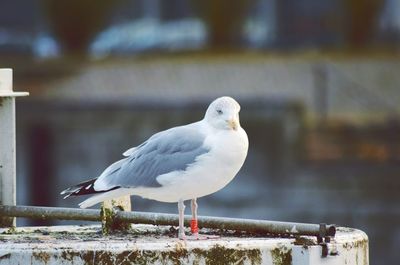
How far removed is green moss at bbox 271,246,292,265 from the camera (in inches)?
211

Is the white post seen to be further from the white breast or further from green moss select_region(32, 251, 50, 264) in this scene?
green moss select_region(32, 251, 50, 264)

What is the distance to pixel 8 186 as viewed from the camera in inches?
253

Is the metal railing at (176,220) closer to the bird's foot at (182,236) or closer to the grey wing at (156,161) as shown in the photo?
the grey wing at (156,161)

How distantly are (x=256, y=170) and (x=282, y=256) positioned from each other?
10669 mm

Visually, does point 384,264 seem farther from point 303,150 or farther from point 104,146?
point 104,146

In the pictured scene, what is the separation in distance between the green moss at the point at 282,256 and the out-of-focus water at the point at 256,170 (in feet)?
31.9

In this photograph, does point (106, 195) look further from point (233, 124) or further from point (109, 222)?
point (233, 124)

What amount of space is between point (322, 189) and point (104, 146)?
99.5 inches

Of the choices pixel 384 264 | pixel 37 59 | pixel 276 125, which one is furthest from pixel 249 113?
pixel 37 59

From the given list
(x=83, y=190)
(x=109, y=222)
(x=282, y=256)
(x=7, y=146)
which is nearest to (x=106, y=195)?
(x=83, y=190)

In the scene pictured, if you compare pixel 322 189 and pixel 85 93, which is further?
pixel 85 93

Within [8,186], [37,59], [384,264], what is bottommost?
[384,264]

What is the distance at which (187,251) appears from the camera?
527 cm

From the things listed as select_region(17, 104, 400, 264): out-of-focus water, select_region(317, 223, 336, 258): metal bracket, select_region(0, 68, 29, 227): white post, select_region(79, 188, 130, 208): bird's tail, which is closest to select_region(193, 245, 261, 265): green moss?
select_region(317, 223, 336, 258): metal bracket
